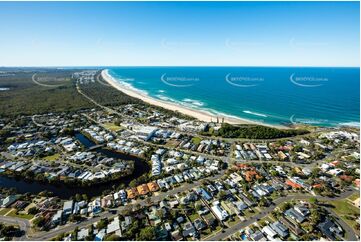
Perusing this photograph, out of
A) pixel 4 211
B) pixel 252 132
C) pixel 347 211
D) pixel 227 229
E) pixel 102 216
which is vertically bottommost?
pixel 4 211

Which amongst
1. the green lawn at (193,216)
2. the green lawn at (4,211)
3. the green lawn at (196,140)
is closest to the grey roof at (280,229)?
the green lawn at (193,216)

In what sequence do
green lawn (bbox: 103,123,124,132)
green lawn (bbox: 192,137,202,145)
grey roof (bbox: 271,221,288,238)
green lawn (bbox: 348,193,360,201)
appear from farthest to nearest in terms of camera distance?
green lawn (bbox: 103,123,124,132), green lawn (bbox: 192,137,202,145), green lawn (bbox: 348,193,360,201), grey roof (bbox: 271,221,288,238)

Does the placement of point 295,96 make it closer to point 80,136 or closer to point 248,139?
point 248,139

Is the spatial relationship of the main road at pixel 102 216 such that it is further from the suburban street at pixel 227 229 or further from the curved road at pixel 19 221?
the curved road at pixel 19 221

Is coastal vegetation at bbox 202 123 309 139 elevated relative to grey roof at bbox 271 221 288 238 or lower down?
elevated

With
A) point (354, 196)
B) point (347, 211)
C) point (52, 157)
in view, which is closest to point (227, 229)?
point (347, 211)

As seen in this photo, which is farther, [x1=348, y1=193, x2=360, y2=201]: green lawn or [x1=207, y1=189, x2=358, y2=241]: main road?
[x1=348, y1=193, x2=360, y2=201]: green lawn

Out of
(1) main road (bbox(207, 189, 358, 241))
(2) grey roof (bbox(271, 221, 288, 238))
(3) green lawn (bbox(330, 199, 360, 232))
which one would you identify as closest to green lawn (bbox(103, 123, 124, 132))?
(1) main road (bbox(207, 189, 358, 241))

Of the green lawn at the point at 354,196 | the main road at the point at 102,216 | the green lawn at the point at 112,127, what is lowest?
the main road at the point at 102,216

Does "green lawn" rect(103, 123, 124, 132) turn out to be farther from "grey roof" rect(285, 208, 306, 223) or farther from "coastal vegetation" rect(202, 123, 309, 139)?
"grey roof" rect(285, 208, 306, 223)

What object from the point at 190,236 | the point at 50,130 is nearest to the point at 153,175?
the point at 190,236

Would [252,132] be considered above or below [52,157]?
above

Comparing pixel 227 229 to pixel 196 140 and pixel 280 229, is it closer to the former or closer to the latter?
pixel 280 229
